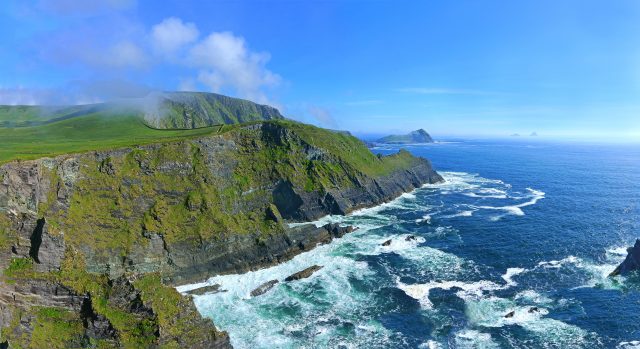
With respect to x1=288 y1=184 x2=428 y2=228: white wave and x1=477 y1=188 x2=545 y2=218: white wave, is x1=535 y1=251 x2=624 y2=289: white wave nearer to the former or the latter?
x1=477 y1=188 x2=545 y2=218: white wave

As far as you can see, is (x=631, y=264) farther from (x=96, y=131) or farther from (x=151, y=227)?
(x=96, y=131)

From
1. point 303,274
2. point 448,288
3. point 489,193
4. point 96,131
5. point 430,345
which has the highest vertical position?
point 96,131

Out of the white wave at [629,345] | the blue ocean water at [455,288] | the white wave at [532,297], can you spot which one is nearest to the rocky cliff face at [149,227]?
the blue ocean water at [455,288]

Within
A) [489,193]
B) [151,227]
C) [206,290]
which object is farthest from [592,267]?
[151,227]

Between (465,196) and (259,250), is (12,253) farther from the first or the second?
(465,196)

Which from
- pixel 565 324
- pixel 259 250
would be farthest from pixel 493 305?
pixel 259 250

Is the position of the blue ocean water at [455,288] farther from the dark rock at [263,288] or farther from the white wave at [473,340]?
the dark rock at [263,288]
